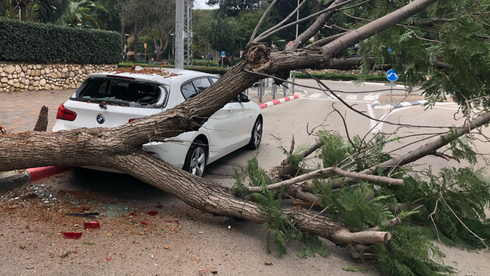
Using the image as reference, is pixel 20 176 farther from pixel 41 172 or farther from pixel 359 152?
pixel 359 152

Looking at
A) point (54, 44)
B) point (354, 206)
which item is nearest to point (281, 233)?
point (354, 206)

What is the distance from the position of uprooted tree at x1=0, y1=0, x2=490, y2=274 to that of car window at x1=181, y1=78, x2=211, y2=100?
1.36m

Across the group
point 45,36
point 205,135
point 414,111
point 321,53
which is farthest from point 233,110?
point 45,36

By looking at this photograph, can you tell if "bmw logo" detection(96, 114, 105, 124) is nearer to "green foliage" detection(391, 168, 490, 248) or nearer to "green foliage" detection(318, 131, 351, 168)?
"green foliage" detection(318, 131, 351, 168)

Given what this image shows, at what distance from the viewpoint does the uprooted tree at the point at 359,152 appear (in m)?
3.90

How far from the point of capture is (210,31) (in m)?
57.3

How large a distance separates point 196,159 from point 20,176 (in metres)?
2.30

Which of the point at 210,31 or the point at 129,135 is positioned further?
the point at 210,31

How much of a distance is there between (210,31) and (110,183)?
53627 millimetres

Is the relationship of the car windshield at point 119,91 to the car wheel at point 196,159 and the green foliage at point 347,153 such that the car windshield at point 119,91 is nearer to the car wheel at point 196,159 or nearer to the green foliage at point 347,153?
the car wheel at point 196,159

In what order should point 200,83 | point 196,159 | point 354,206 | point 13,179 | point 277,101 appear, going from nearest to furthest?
point 354,206 < point 13,179 < point 196,159 < point 200,83 < point 277,101

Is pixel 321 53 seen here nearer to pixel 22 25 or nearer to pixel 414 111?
pixel 414 111

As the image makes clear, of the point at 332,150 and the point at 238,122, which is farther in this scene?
the point at 238,122

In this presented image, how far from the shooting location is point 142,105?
5.38m
